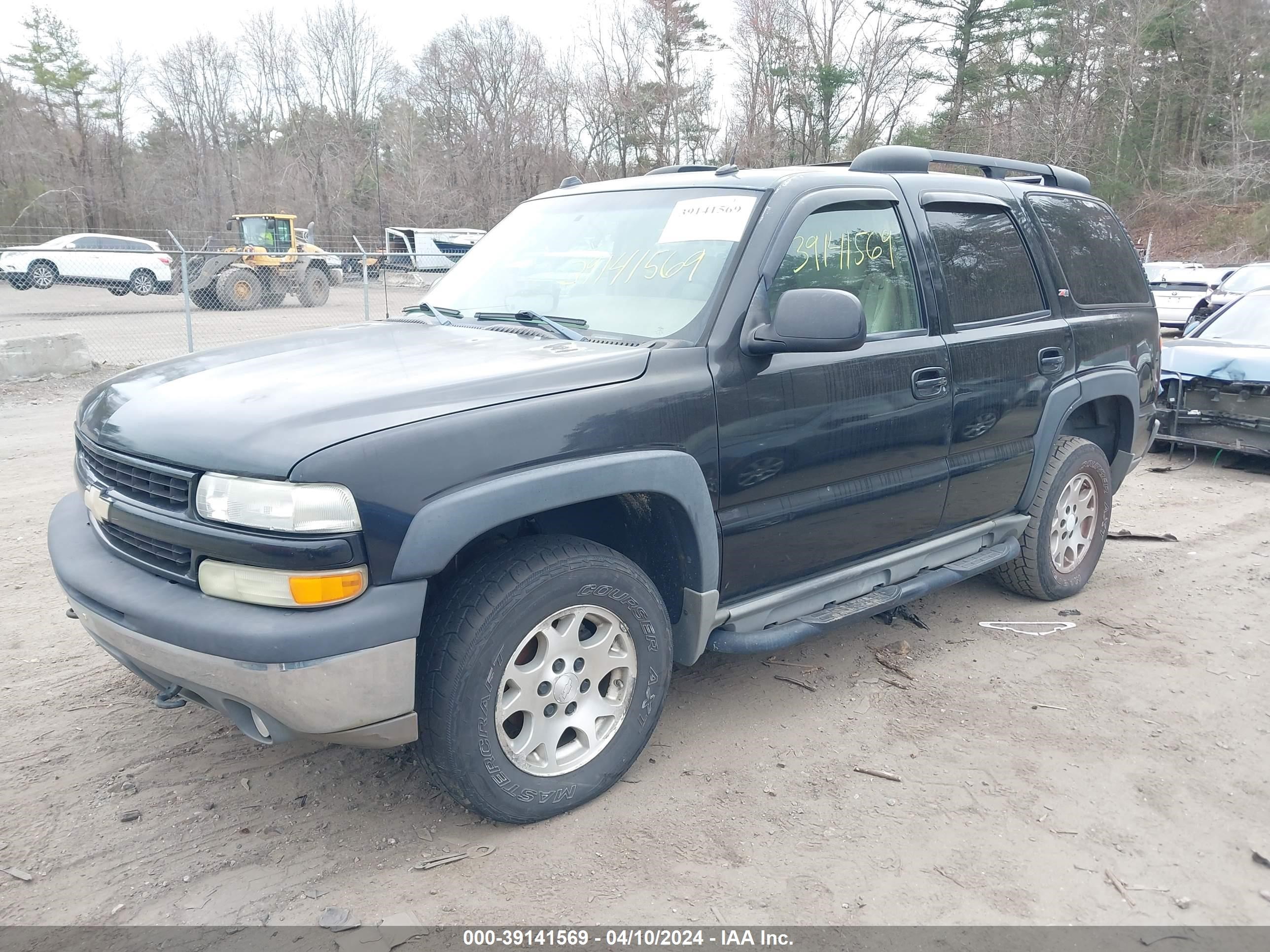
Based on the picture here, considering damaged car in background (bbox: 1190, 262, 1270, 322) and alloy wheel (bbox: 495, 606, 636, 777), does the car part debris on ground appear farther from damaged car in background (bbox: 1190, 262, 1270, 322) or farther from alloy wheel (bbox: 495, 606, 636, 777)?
damaged car in background (bbox: 1190, 262, 1270, 322)

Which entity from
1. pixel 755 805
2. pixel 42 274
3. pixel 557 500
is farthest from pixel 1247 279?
pixel 42 274

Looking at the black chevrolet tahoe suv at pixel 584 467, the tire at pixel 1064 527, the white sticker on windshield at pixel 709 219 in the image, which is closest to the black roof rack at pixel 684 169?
the black chevrolet tahoe suv at pixel 584 467

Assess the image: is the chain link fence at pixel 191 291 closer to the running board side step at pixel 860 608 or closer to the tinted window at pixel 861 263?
the tinted window at pixel 861 263

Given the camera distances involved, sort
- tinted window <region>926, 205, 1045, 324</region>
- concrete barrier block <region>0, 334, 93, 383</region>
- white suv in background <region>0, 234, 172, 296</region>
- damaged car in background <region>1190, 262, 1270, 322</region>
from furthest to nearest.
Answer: white suv in background <region>0, 234, 172, 296</region> < damaged car in background <region>1190, 262, 1270, 322</region> < concrete barrier block <region>0, 334, 93, 383</region> < tinted window <region>926, 205, 1045, 324</region>

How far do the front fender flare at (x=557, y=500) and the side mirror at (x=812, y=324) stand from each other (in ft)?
1.63

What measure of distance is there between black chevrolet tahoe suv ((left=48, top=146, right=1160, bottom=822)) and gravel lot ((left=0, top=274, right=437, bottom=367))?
10.9 m

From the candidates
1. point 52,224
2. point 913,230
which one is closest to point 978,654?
point 913,230

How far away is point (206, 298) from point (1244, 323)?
21.3 m

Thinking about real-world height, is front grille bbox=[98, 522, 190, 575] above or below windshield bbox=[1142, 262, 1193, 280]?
Answer: below

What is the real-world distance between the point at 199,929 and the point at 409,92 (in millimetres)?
49309

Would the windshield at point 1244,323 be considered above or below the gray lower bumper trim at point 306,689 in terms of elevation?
above

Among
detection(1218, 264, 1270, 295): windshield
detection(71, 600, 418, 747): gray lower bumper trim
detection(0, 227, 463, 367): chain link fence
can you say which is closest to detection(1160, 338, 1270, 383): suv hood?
detection(71, 600, 418, 747): gray lower bumper trim

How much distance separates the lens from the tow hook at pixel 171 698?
8.71 feet

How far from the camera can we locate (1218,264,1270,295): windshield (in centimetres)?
1509
